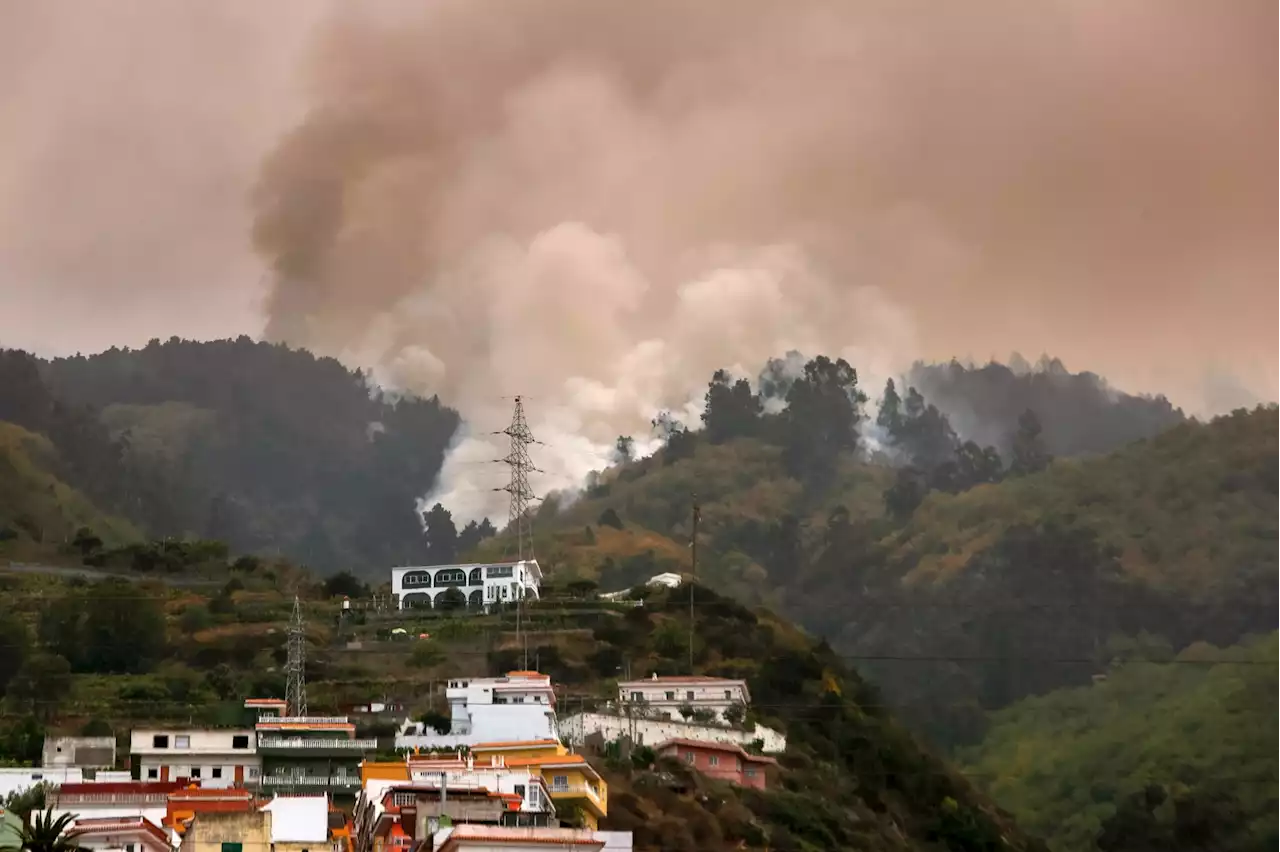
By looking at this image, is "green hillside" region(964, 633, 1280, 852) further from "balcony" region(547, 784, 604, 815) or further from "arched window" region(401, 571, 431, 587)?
"balcony" region(547, 784, 604, 815)

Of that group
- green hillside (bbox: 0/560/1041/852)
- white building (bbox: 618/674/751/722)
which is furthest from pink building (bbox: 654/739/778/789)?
white building (bbox: 618/674/751/722)

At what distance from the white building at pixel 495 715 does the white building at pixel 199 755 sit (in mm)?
7018

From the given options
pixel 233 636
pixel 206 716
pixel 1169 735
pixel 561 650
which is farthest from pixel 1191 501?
pixel 206 716

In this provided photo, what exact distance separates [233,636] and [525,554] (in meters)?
30.5

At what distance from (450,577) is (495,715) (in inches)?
1185

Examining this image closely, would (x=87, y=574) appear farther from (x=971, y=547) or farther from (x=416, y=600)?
(x=971, y=547)

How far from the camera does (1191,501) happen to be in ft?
390

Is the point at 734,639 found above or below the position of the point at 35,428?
below

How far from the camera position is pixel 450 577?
90750 mm

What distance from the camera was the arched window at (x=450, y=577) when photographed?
90250mm

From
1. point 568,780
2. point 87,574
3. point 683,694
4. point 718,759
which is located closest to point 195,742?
point 568,780

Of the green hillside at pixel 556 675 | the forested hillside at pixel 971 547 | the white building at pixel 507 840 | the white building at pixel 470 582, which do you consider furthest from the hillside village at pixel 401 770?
the forested hillside at pixel 971 547

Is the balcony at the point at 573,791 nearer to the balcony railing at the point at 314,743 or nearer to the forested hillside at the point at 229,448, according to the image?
the balcony railing at the point at 314,743

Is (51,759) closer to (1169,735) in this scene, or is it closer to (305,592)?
(305,592)
